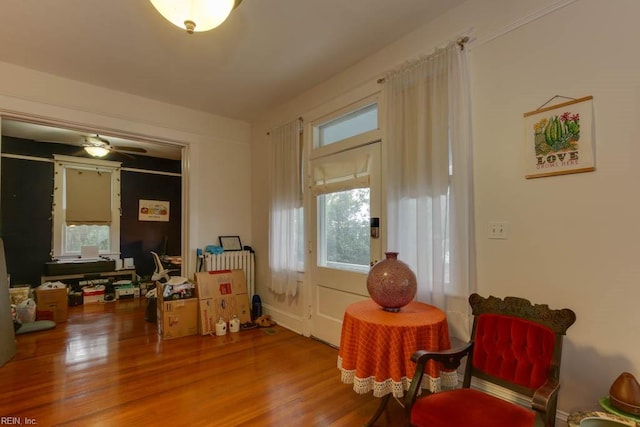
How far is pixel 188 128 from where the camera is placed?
165 inches

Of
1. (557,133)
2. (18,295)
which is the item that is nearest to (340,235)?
(557,133)

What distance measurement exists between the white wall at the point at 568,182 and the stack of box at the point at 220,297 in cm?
291

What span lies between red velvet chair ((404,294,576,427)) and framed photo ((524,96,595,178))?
0.80 meters

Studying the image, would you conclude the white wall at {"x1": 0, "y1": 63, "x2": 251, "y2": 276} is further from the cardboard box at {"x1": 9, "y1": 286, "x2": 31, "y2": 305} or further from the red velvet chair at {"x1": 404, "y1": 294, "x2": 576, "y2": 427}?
the red velvet chair at {"x1": 404, "y1": 294, "x2": 576, "y2": 427}

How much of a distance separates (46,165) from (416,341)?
21.3 ft

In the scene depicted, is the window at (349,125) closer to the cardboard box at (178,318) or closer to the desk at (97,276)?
the cardboard box at (178,318)

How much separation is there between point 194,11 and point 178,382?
103 inches

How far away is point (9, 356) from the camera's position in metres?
2.97

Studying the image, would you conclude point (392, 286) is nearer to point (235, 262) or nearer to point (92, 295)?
point (235, 262)

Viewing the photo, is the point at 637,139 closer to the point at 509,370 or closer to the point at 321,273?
the point at 509,370

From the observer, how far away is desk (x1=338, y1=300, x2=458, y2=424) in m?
1.73

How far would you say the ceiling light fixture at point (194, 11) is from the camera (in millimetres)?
1543

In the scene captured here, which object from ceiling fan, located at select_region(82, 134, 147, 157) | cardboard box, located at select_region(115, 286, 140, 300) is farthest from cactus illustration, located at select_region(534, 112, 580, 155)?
cardboard box, located at select_region(115, 286, 140, 300)

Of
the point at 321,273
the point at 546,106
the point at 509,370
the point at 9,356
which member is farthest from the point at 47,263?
the point at 546,106
